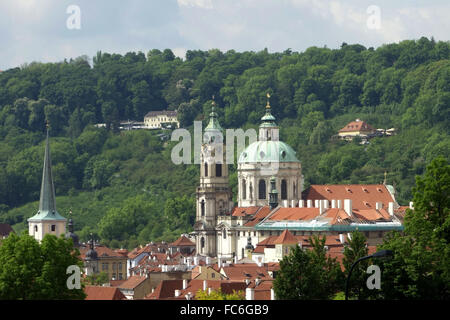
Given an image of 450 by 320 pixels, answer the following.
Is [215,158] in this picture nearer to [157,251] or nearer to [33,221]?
[157,251]

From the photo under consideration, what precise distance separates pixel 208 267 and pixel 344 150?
90938 millimetres

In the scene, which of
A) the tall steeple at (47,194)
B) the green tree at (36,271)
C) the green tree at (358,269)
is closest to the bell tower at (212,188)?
the tall steeple at (47,194)

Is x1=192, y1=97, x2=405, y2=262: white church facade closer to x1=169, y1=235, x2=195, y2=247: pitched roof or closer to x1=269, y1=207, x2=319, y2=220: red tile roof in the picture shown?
x1=269, y1=207, x2=319, y2=220: red tile roof

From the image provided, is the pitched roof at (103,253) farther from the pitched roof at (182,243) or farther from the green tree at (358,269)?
the green tree at (358,269)

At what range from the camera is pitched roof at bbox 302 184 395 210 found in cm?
15288

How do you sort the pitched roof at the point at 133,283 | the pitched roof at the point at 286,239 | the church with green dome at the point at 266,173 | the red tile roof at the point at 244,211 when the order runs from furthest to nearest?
the church with green dome at the point at 266,173 → the red tile roof at the point at 244,211 → the pitched roof at the point at 286,239 → the pitched roof at the point at 133,283

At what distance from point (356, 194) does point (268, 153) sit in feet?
30.9

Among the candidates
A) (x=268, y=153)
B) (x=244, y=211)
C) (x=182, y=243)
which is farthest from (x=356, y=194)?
(x=182, y=243)

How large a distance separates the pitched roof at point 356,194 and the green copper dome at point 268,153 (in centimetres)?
377

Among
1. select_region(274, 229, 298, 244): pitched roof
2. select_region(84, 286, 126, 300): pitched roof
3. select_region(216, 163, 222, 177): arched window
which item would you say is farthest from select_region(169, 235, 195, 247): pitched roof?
select_region(84, 286, 126, 300): pitched roof

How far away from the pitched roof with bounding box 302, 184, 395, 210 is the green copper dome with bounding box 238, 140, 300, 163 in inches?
148

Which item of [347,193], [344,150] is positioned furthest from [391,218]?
[344,150]

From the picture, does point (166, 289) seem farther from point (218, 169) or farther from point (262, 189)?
point (218, 169)

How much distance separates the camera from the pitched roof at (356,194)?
152875 millimetres
